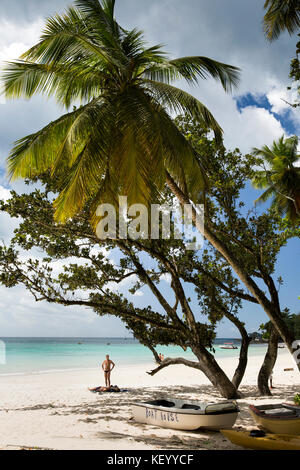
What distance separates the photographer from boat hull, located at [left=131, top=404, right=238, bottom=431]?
26.6 feet

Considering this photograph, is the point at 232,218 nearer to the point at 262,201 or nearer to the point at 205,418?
the point at 205,418

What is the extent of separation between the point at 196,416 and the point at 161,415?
94cm

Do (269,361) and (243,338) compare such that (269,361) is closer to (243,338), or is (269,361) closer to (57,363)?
(243,338)

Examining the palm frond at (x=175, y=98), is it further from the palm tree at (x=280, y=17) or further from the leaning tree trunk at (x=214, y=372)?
the leaning tree trunk at (x=214, y=372)

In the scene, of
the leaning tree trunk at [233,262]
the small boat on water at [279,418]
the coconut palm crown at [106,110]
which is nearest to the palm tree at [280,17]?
the coconut palm crown at [106,110]

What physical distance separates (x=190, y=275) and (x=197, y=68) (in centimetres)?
697

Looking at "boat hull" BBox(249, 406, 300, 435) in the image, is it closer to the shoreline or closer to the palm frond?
the palm frond

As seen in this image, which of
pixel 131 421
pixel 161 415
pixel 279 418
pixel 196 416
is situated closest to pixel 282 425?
pixel 279 418

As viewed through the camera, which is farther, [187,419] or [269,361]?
[269,361]

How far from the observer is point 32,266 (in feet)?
39.9

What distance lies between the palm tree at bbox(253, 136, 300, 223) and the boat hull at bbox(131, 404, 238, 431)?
5.63 m

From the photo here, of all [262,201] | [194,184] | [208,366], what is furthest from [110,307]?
[262,201]

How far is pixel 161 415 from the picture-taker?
8.73m

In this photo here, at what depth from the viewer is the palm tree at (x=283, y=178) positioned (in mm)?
14897
